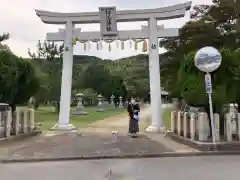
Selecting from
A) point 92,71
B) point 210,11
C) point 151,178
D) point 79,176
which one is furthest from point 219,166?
point 92,71

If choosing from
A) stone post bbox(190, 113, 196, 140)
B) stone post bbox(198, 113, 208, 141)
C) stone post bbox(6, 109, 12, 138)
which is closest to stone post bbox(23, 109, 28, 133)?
stone post bbox(6, 109, 12, 138)

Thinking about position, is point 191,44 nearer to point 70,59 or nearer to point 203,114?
point 70,59

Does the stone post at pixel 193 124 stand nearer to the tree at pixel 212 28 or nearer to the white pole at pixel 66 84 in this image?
the white pole at pixel 66 84

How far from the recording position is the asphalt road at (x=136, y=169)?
798 centimetres

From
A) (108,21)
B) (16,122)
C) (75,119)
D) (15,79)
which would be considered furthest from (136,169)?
(75,119)

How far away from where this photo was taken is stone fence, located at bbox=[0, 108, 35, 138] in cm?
1440

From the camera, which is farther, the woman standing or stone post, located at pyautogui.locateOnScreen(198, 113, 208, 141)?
the woman standing

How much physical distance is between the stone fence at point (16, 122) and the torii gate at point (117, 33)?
185 centimetres

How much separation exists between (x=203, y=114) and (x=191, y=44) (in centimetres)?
1405

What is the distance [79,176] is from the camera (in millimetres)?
8078

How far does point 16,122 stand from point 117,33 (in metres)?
6.28

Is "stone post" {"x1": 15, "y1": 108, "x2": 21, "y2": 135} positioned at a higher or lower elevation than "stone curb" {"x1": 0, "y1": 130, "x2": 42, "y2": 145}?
higher

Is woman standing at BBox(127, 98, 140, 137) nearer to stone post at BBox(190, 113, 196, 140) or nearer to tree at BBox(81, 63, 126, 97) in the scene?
stone post at BBox(190, 113, 196, 140)

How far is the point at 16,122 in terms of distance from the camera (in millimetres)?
15758
